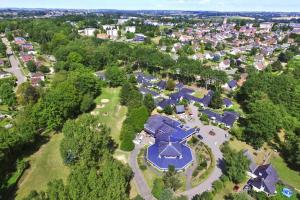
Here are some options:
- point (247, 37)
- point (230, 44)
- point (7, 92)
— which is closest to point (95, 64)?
point (7, 92)

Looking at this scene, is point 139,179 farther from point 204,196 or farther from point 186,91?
point 186,91

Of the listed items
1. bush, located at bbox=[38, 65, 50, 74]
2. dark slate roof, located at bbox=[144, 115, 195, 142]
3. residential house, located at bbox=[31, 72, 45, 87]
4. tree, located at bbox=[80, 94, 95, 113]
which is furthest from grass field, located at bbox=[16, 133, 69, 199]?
bush, located at bbox=[38, 65, 50, 74]

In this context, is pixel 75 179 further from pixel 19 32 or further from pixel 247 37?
pixel 247 37

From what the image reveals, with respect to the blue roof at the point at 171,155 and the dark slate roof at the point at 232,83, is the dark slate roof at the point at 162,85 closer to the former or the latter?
the dark slate roof at the point at 232,83

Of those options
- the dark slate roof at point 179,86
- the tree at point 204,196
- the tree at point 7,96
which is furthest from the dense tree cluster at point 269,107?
the tree at point 7,96

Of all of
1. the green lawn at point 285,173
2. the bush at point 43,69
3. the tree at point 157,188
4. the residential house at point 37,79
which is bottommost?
the bush at point 43,69

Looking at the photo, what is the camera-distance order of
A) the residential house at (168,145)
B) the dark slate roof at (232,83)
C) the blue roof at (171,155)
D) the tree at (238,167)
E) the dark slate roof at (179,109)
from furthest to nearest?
the dark slate roof at (232,83), the dark slate roof at (179,109), the residential house at (168,145), the blue roof at (171,155), the tree at (238,167)

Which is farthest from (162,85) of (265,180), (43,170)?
(265,180)
